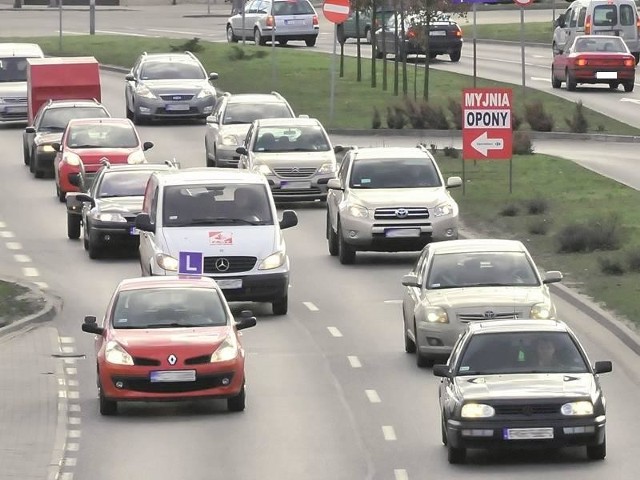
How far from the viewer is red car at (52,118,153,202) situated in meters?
40.7

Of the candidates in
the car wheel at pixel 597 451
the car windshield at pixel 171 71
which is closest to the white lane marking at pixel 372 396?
the car wheel at pixel 597 451

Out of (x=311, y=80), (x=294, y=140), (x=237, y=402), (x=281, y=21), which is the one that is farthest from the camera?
(x=281, y=21)

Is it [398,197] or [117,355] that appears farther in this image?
[398,197]

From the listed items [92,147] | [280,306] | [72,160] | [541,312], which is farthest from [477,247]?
[92,147]

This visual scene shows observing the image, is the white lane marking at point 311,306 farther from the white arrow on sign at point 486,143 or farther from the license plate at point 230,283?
the white arrow on sign at point 486,143

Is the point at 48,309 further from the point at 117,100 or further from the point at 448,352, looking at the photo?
the point at 117,100

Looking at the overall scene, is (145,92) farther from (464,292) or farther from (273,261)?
(464,292)

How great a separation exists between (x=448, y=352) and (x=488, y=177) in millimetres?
19588

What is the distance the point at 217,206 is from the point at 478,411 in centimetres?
1116

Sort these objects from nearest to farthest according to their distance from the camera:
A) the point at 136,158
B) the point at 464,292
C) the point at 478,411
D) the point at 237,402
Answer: the point at 478,411 < the point at 237,402 < the point at 464,292 < the point at 136,158

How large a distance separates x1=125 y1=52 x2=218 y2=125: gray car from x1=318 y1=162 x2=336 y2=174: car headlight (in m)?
13.0

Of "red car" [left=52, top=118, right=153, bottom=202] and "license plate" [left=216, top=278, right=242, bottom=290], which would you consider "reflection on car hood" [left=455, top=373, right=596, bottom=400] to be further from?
"red car" [left=52, top=118, right=153, bottom=202]

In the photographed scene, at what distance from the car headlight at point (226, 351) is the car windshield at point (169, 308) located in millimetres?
510

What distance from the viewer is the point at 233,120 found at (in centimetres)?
4462
